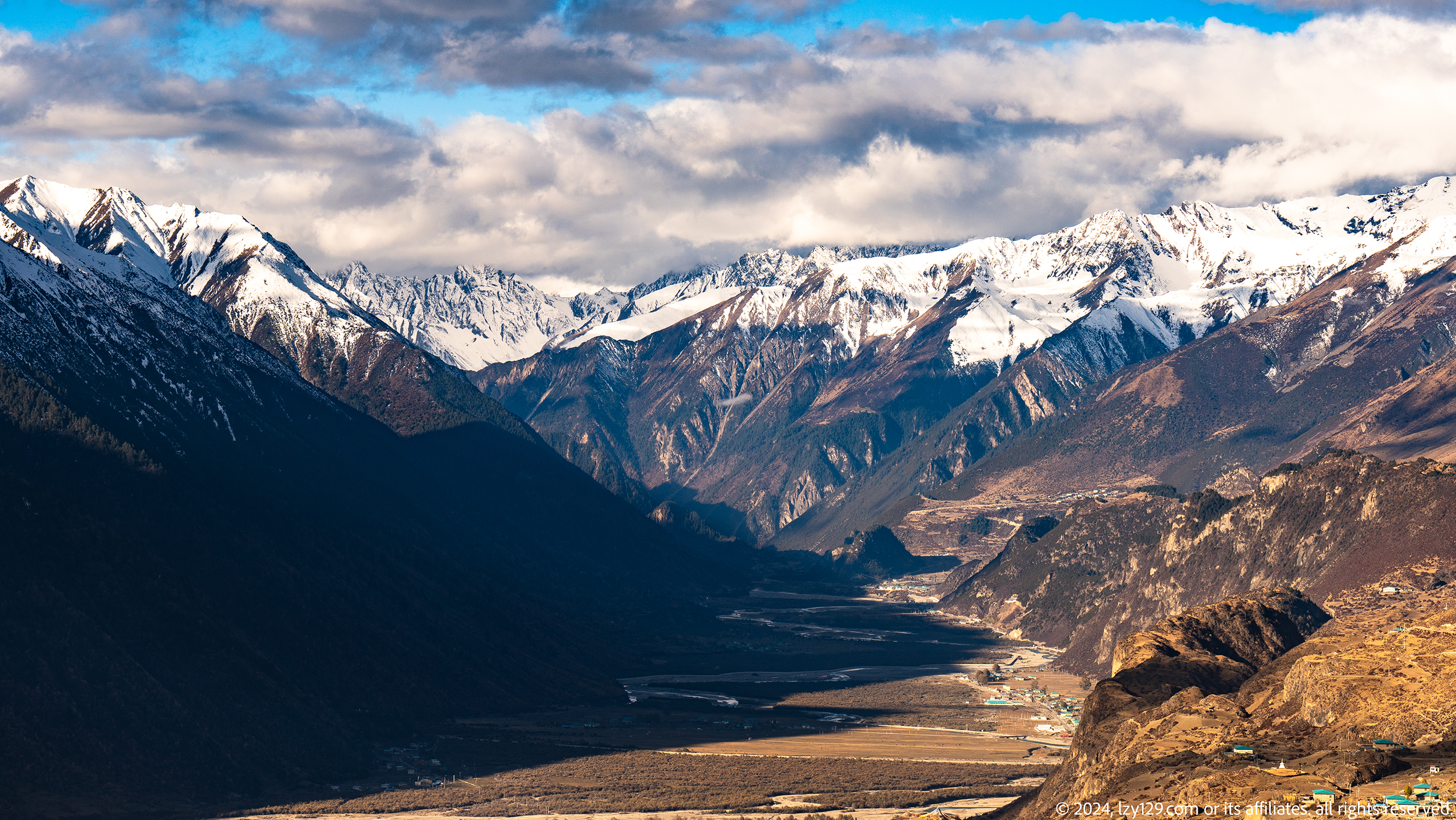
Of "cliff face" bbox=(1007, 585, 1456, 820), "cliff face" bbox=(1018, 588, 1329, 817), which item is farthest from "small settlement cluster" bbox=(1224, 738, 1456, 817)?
"cliff face" bbox=(1018, 588, 1329, 817)

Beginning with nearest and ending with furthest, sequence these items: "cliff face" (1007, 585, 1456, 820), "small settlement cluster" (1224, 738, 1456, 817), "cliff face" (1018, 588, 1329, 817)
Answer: "small settlement cluster" (1224, 738, 1456, 817) < "cliff face" (1007, 585, 1456, 820) < "cliff face" (1018, 588, 1329, 817)

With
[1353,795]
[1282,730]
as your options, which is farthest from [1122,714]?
[1353,795]

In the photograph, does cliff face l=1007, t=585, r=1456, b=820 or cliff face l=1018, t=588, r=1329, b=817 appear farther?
cliff face l=1018, t=588, r=1329, b=817

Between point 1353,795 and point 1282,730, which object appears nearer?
point 1353,795

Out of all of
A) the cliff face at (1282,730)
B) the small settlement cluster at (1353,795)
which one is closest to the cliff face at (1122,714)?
the cliff face at (1282,730)

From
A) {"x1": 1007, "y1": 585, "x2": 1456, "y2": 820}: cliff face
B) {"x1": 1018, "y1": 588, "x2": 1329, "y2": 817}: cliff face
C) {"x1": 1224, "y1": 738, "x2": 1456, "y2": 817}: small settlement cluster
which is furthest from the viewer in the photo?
{"x1": 1018, "y1": 588, "x2": 1329, "y2": 817}: cliff face

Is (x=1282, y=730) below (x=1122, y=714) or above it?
above

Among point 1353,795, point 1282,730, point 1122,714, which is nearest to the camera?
point 1353,795

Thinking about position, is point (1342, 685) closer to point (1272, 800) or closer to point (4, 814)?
point (1272, 800)

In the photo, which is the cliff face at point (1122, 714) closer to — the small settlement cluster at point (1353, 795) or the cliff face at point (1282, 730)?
the cliff face at point (1282, 730)

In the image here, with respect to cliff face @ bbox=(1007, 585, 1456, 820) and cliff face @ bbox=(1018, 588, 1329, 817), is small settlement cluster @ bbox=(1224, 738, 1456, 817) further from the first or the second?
cliff face @ bbox=(1018, 588, 1329, 817)

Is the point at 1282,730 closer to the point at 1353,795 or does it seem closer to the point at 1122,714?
the point at 1122,714
